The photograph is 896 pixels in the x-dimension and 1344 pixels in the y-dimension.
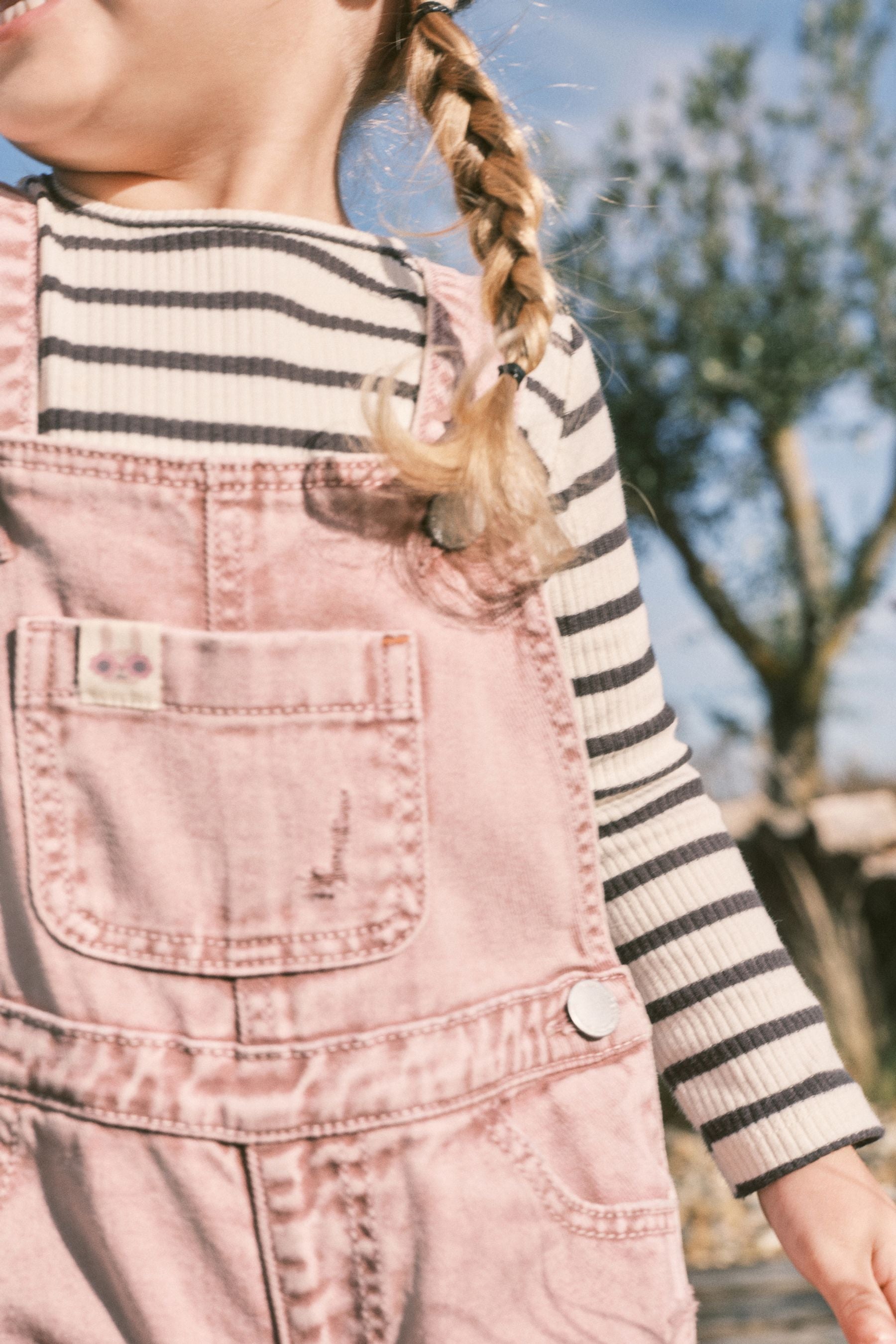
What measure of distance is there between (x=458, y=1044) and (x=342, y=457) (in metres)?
0.50

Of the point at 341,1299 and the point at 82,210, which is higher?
the point at 82,210

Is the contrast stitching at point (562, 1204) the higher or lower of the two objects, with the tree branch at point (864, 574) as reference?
lower

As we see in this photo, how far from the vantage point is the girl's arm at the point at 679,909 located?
1.22 m

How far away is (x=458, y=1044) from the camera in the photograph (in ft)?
3.36

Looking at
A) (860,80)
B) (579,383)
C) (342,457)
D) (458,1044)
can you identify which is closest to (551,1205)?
(458,1044)

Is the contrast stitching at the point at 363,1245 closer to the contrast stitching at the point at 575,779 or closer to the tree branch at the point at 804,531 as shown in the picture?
the contrast stitching at the point at 575,779

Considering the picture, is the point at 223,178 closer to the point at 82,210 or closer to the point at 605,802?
the point at 82,210

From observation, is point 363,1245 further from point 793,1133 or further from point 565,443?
point 565,443

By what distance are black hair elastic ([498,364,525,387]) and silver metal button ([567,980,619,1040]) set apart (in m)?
Answer: 0.54

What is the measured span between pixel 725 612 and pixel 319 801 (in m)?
8.17

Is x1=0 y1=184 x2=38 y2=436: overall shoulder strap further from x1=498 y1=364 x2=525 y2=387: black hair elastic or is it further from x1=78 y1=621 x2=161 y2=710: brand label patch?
x1=498 y1=364 x2=525 y2=387: black hair elastic

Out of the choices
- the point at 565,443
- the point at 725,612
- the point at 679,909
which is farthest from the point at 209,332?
the point at 725,612

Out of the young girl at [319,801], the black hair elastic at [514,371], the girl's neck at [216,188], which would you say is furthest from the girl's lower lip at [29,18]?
the black hair elastic at [514,371]

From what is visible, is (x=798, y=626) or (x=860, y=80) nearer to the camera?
(x=860, y=80)
